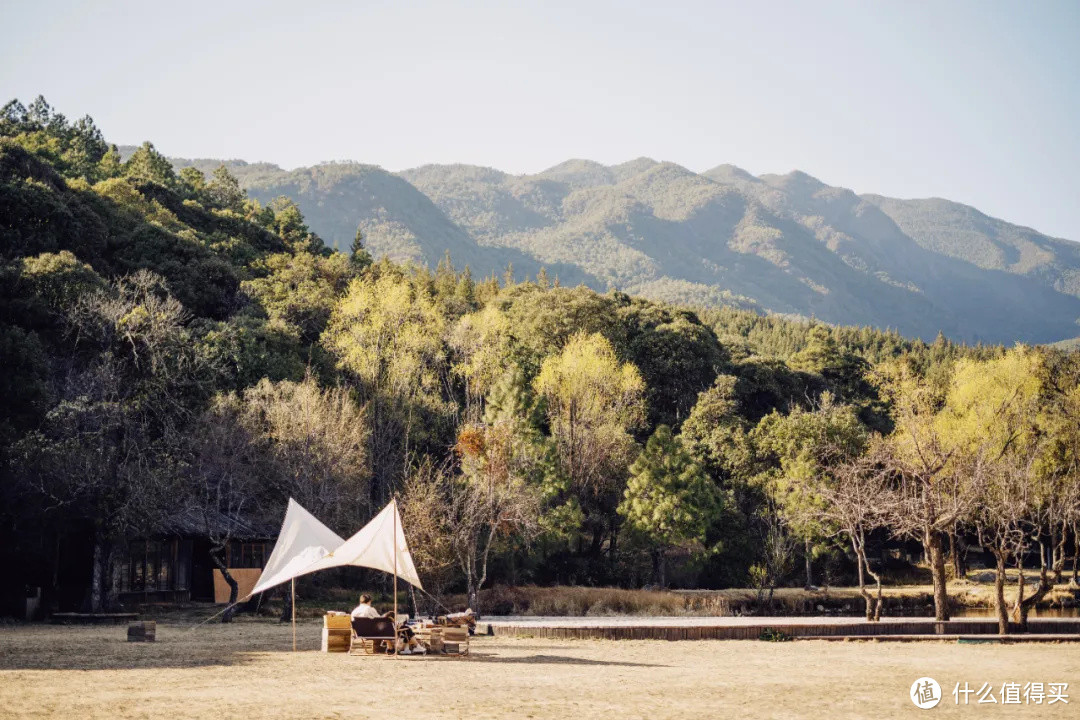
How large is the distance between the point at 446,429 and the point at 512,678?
3085 cm

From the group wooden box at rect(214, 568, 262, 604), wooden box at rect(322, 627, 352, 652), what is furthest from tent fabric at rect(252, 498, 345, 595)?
wooden box at rect(214, 568, 262, 604)

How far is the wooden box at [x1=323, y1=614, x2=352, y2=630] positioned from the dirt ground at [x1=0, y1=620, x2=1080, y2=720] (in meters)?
0.68

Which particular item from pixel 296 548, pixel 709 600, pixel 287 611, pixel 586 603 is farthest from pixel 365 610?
pixel 709 600

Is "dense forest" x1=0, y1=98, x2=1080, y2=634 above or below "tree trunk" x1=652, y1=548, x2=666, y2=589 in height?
above

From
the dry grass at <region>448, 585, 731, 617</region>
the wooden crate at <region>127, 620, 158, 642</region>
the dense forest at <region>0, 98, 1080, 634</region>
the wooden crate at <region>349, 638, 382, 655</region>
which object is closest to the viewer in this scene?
the wooden crate at <region>349, 638, 382, 655</region>

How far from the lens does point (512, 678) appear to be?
16.9m

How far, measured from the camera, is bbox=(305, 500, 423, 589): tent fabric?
862 inches

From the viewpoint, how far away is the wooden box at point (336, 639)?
2088 cm

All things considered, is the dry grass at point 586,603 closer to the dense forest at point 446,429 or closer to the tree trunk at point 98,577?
the dense forest at point 446,429

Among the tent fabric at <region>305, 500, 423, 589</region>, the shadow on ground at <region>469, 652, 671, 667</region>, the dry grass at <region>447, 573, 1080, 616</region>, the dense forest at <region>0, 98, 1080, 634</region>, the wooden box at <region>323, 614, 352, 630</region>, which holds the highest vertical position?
the dense forest at <region>0, 98, 1080, 634</region>

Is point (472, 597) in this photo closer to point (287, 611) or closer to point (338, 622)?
point (287, 611)

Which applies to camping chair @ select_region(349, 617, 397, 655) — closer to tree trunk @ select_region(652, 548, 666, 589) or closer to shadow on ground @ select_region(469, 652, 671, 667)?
shadow on ground @ select_region(469, 652, 671, 667)

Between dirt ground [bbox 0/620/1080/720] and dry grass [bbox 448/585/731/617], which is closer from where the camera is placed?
dirt ground [bbox 0/620/1080/720]

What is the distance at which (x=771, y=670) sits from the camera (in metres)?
18.7
